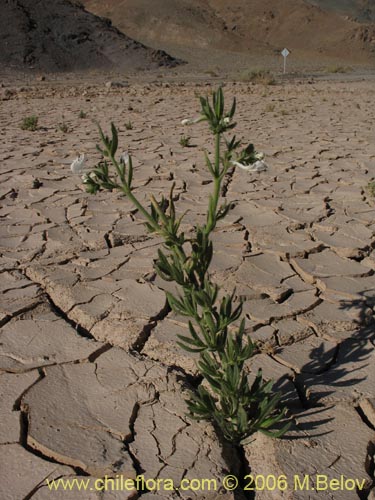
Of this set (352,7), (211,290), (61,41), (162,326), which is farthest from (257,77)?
(352,7)

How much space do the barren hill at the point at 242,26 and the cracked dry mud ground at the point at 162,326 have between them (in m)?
27.3

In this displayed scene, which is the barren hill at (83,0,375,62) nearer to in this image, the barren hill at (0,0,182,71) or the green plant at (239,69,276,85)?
the barren hill at (0,0,182,71)

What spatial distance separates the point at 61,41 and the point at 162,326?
20666 mm

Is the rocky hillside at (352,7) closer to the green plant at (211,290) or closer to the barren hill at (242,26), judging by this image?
the barren hill at (242,26)

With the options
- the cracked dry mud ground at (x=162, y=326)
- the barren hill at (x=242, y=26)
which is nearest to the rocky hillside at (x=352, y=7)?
the barren hill at (x=242, y=26)

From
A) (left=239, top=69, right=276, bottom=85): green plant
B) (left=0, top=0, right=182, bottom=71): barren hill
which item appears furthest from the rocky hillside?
(left=239, top=69, right=276, bottom=85): green plant

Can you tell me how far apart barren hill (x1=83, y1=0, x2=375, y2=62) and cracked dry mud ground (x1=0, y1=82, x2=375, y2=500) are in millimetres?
27310

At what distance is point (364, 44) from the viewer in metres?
34.3

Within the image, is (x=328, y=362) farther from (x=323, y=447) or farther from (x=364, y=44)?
(x=364, y=44)

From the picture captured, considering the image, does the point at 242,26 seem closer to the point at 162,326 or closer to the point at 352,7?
the point at 352,7

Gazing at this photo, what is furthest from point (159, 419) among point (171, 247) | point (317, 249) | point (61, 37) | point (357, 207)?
point (61, 37)

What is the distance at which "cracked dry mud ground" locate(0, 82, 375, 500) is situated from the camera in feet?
5.25

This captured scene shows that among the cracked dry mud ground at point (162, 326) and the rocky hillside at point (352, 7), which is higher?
the rocky hillside at point (352, 7)

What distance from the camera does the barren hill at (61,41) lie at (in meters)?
19.3
